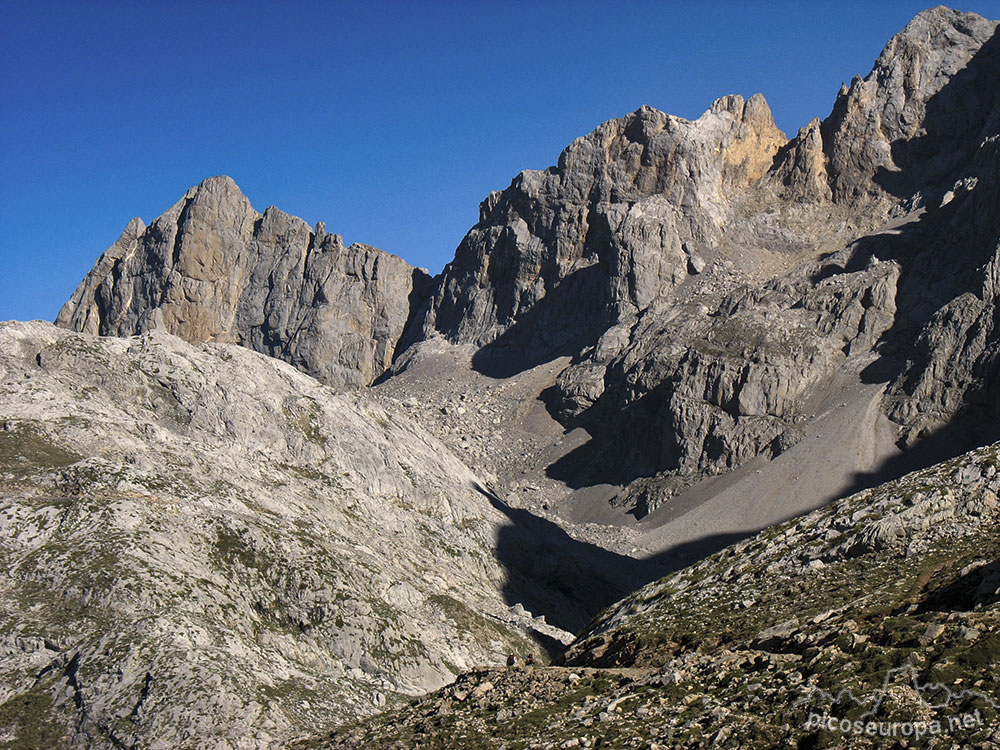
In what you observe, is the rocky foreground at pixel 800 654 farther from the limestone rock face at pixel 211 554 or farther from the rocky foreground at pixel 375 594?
the limestone rock face at pixel 211 554

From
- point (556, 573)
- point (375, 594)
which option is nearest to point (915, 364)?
point (556, 573)

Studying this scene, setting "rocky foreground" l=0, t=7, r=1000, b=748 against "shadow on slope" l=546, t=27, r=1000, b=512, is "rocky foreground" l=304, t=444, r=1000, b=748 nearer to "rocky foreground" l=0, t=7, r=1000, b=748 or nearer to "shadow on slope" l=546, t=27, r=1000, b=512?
"rocky foreground" l=0, t=7, r=1000, b=748

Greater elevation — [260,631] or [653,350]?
[653,350]

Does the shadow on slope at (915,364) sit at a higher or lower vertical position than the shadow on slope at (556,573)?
higher

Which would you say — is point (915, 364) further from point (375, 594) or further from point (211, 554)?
point (211, 554)

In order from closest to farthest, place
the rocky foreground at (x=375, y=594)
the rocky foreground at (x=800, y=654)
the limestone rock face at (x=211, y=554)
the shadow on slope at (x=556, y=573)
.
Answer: the rocky foreground at (x=800, y=654)
the rocky foreground at (x=375, y=594)
the limestone rock face at (x=211, y=554)
the shadow on slope at (x=556, y=573)

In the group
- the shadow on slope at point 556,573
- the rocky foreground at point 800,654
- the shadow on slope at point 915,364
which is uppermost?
the shadow on slope at point 915,364

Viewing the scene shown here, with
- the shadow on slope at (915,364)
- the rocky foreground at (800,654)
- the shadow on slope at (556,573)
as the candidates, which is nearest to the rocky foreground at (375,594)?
the rocky foreground at (800,654)

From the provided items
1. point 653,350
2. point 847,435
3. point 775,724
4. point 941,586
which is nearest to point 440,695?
point 775,724

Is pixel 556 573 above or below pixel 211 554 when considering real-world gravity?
below

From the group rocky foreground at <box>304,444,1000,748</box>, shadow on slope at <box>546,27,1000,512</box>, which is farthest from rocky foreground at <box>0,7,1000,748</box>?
shadow on slope at <box>546,27,1000,512</box>

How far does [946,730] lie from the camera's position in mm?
19922

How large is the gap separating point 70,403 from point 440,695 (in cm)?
4405

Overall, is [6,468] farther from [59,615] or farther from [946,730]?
[946,730]
